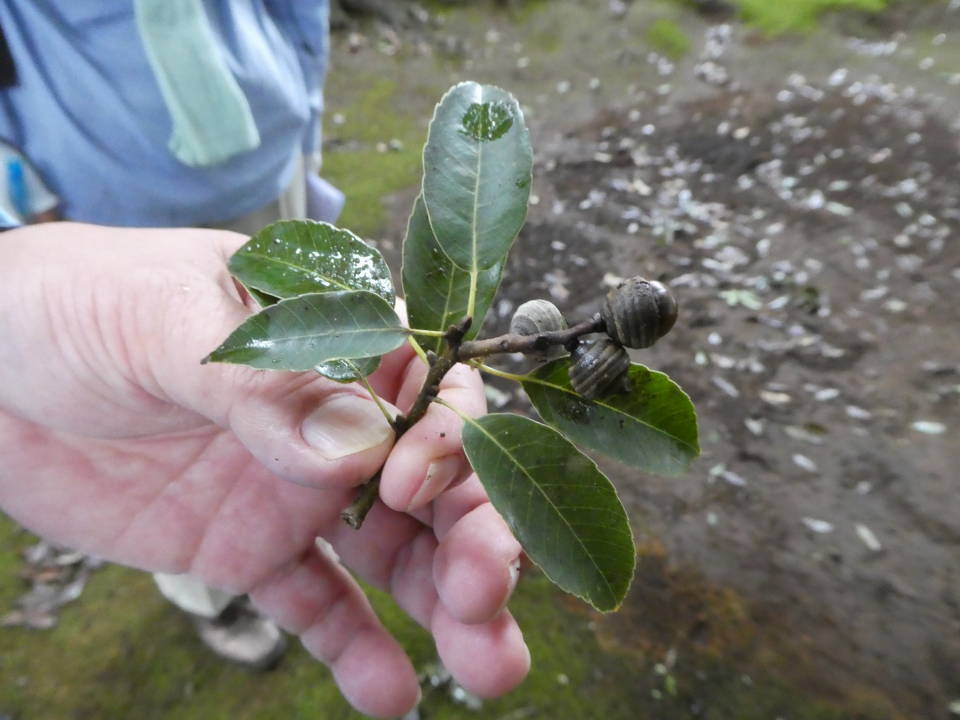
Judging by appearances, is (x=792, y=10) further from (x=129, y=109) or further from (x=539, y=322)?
(x=539, y=322)

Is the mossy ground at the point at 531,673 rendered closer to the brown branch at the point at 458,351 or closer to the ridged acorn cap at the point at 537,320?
the brown branch at the point at 458,351

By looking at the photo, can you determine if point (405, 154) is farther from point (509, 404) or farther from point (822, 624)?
point (822, 624)

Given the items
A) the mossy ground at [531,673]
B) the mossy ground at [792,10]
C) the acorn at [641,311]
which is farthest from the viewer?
the mossy ground at [792,10]

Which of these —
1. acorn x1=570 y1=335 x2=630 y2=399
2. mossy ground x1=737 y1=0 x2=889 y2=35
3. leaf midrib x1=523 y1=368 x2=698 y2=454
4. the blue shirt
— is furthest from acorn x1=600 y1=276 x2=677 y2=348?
mossy ground x1=737 y1=0 x2=889 y2=35

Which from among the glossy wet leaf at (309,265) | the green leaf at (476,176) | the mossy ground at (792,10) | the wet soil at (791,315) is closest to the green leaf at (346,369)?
the glossy wet leaf at (309,265)

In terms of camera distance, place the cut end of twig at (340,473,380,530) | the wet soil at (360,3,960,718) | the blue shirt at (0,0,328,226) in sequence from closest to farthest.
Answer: the cut end of twig at (340,473,380,530) → the blue shirt at (0,0,328,226) → the wet soil at (360,3,960,718)

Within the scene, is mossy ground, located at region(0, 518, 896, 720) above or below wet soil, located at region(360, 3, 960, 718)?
below

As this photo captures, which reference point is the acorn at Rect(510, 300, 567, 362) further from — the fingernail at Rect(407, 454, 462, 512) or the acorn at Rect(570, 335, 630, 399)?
the fingernail at Rect(407, 454, 462, 512)

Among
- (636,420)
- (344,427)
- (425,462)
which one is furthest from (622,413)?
(344,427)
